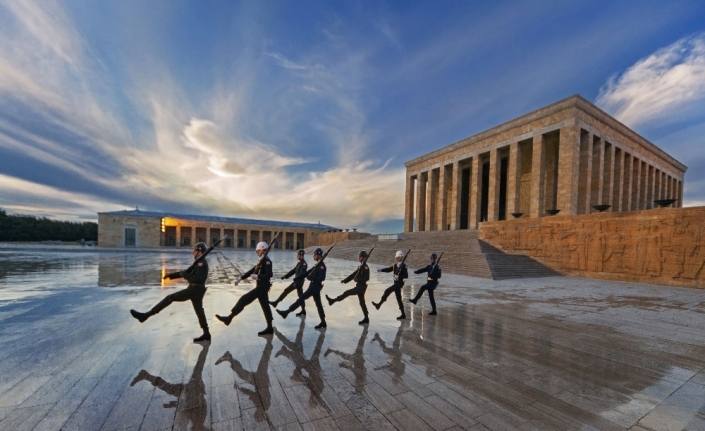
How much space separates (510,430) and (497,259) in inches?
669

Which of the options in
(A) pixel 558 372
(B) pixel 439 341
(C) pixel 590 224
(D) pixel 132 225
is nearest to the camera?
(A) pixel 558 372

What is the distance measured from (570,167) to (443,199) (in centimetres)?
1529

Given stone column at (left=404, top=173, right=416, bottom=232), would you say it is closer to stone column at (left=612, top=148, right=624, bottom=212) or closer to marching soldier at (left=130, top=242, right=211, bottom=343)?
stone column at (left=612, top=148, right=624, bottom=212)

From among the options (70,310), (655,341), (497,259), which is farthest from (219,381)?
(497,259)

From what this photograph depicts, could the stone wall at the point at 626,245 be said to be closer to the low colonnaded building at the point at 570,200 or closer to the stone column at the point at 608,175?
the low colonnaded building at the point at 570,200

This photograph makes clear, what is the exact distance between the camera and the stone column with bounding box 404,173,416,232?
44.8m

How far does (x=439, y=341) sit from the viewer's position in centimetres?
525

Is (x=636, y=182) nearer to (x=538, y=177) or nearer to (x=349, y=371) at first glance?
(x=538, y=177)

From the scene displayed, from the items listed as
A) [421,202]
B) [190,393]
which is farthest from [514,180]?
[190,393]

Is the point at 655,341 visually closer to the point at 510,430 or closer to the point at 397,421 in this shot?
the point at 510,430

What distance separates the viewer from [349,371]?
3.89 meters

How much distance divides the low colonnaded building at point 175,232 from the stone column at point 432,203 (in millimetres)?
30915

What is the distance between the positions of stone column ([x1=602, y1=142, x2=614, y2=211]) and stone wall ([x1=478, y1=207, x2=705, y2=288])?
1607 centimetres

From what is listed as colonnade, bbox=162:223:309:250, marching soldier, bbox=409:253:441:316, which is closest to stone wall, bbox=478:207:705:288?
marching soldier, bbox=409:253:441:316
